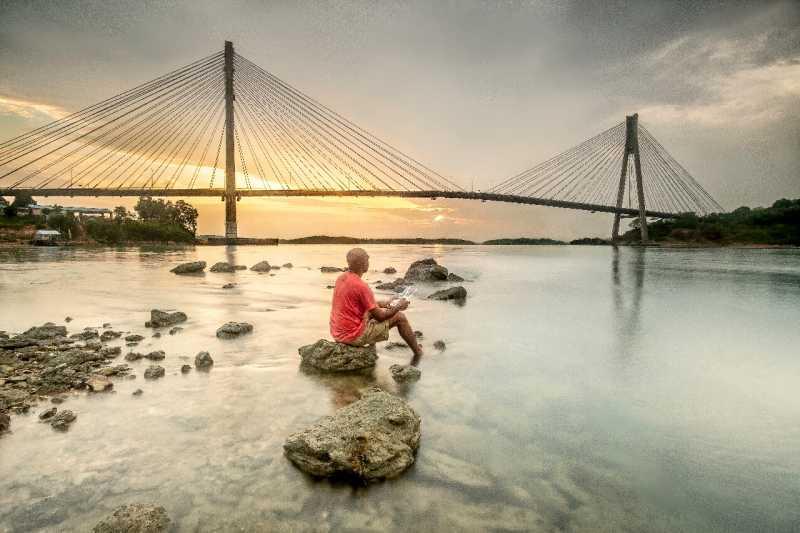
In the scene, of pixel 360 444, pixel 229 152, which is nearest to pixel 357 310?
pixel 360 444

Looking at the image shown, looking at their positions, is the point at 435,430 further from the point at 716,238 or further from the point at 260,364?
the point at 716,238

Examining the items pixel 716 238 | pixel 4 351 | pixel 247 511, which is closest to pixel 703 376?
pixel 247 511

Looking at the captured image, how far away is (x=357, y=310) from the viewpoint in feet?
17.9

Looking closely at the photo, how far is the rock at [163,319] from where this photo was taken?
25.2 ft

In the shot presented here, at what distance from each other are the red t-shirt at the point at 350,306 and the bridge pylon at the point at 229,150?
1651 inches

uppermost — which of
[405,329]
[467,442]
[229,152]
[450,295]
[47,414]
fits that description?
[229,152]

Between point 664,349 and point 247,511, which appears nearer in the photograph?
point 247,511

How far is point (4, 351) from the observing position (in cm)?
560

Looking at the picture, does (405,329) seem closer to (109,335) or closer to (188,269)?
(109,335)

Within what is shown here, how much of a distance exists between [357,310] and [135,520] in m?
3.34

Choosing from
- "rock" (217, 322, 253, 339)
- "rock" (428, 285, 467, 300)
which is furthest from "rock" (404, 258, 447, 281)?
"rock" (217, 322, 253, 339)

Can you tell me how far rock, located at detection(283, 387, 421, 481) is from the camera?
293cm

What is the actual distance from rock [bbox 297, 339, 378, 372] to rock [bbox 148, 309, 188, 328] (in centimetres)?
375

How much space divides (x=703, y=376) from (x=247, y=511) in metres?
6.09
